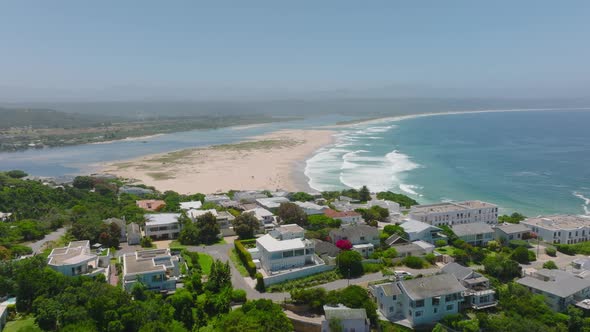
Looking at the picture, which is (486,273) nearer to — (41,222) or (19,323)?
(19,323)

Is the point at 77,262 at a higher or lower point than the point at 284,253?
higher

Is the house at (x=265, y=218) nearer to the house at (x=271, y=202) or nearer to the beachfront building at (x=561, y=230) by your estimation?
the house at (x=271, y=202)

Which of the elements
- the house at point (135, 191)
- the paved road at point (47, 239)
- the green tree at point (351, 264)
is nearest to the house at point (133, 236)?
the paved road at point (47, 239)

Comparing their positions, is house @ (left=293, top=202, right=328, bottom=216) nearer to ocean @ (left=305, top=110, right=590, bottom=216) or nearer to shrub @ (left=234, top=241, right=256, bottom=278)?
shrub @ (left=234, top=241, right=256, bottom=278)

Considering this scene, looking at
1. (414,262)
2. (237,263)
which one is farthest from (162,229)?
(414,262)

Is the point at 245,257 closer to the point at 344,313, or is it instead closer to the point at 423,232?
the point at 344,313

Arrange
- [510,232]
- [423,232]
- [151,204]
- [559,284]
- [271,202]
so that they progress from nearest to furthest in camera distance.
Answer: [559,284] < [423,232] < [510,232] < [271,202] < [151,204]

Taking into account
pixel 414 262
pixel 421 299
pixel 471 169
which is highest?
pixel 421 299

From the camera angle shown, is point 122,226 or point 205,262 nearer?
point 205,262
